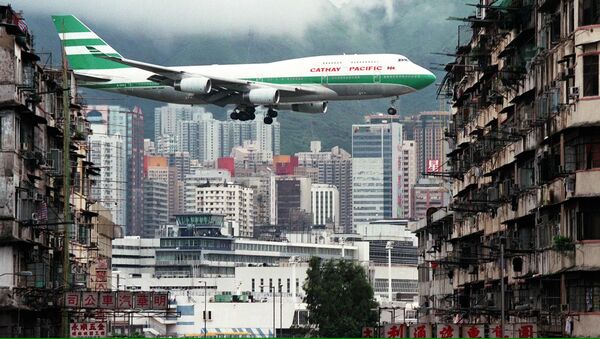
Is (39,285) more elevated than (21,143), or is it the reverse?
(21,143)

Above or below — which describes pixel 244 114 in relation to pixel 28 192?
above

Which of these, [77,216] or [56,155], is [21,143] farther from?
[77,216]

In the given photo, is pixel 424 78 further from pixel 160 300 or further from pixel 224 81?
pixel 160 300

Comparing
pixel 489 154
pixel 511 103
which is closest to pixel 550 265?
pixel 511 103

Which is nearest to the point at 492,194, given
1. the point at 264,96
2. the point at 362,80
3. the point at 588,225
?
the point at 588,225

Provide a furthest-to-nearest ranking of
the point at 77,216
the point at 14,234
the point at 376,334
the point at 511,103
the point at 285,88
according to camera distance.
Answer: the point at 285,88 → the point at 77,216 → the point at 376,334 → the point at 511,103 → the point at 14,234
